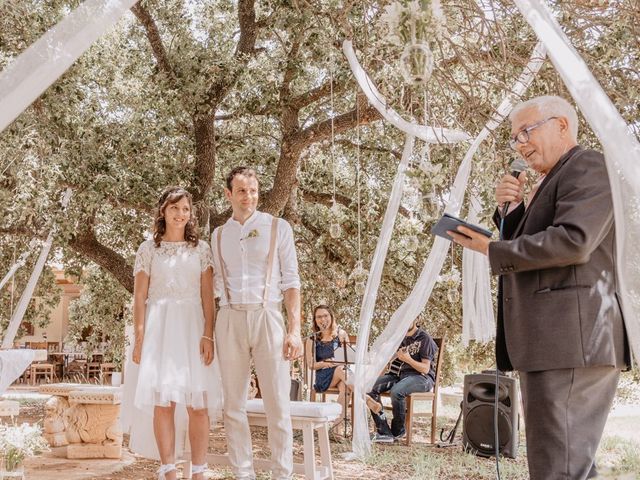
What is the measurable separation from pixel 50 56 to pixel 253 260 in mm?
1833

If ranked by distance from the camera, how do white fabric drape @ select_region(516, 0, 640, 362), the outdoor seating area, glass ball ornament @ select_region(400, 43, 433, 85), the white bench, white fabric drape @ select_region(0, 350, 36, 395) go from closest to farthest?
white fabric drape @ select_region(516, 0, 640, 362) → glass ball ornament @ select_region(400, 43, 433, 85) → white fabric drape @ select_region(0, 350, 36, 395) → the white bench → the outdoor seating area

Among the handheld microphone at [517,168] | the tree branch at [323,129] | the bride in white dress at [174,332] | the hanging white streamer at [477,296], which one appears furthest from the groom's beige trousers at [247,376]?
the tree branch at [323,129]

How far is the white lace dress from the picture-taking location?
3600mm

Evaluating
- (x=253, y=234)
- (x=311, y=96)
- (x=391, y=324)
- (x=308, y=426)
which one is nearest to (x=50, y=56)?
(x=253, y=234)

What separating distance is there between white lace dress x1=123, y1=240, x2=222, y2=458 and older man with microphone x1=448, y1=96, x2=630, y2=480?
202 centimetres

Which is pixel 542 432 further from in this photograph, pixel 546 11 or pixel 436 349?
pixel 436 349

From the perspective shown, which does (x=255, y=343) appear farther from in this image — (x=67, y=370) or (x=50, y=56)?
(x=67, y=370)

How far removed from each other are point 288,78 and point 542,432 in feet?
16.4

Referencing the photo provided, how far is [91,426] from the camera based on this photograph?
5367 mm

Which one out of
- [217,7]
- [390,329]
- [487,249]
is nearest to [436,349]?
[390,329]

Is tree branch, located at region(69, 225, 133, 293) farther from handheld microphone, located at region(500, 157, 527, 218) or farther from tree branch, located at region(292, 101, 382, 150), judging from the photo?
handheld microphone, located at region(500, 157, 527, 218)

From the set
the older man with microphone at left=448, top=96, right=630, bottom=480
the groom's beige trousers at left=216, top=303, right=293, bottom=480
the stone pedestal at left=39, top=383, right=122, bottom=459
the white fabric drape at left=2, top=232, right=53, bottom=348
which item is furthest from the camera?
the white fabric drape at left=2, top=232, right=53, bottom=348

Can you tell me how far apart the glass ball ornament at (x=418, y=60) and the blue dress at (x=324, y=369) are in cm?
507

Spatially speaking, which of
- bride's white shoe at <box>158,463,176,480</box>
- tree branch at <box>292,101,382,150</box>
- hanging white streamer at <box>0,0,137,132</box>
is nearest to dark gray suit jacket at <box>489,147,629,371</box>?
hanging white streamer at <box>0,0,137,132</box>
